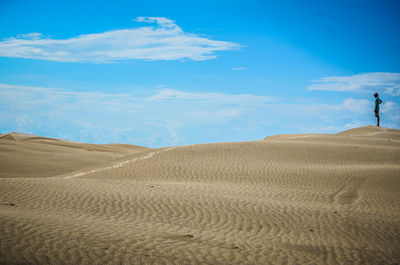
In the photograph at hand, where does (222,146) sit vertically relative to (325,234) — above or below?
above

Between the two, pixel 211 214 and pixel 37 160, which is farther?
pixel 37 160

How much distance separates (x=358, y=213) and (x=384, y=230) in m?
1.06

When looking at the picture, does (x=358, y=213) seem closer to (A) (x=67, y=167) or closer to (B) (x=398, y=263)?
(B) (x=398, y=263)

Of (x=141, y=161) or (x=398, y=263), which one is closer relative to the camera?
(x=398, y=263)

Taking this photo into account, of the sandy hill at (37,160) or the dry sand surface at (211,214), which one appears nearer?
the dry sand surface at (211,214)

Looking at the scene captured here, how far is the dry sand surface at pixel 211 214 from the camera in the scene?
4609 mm

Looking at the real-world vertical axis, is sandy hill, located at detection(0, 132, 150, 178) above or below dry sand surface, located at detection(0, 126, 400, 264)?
above

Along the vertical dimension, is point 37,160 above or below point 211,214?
above

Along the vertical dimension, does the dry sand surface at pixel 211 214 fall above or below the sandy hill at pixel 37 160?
below

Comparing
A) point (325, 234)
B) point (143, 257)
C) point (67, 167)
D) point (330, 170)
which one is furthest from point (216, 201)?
point (67, 167)

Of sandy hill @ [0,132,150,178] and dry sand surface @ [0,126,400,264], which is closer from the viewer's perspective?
dry sand surface @ [0,126,400,264]

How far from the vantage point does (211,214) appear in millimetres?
7102

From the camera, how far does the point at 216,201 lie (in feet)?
26.3

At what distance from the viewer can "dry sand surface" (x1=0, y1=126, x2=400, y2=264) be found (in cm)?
461
